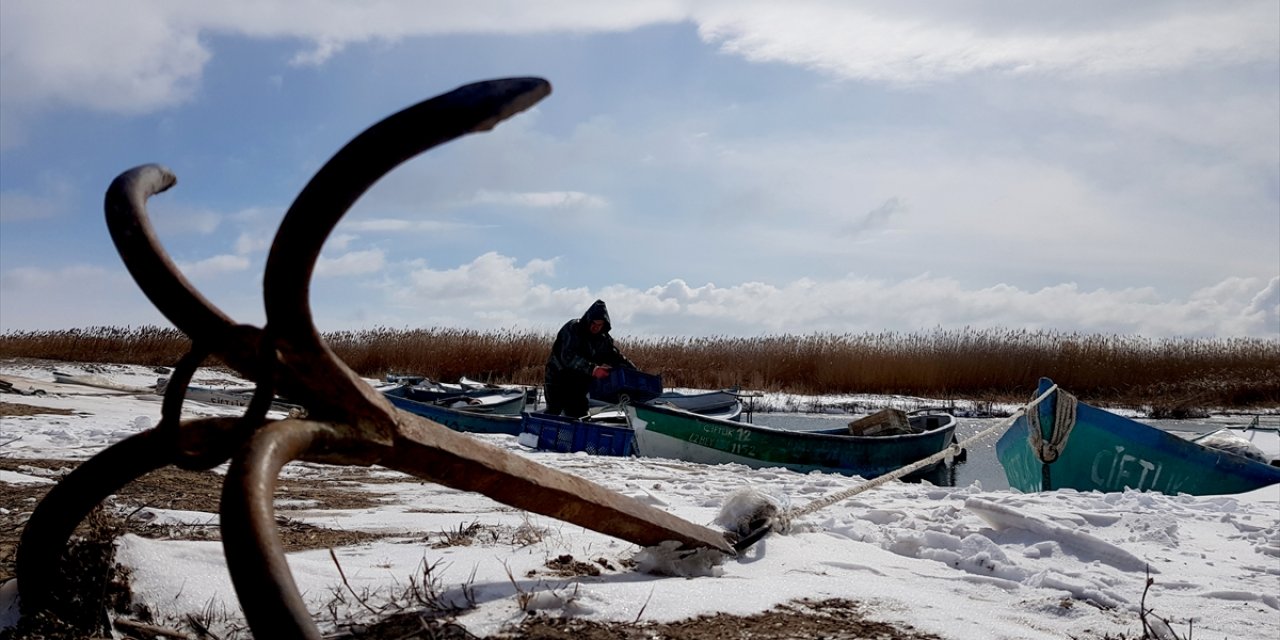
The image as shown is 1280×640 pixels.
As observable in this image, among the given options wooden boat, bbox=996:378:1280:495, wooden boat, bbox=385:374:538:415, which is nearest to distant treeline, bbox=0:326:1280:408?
wooden boat, bbox=385:374:538:415

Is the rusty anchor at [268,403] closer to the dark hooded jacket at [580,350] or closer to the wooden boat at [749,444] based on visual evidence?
the wooden boat at [749,444]

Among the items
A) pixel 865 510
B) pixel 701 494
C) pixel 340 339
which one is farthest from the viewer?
pixel 340 339

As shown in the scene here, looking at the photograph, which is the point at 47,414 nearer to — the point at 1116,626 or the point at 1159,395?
the point at 1116,626

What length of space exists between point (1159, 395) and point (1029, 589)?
19.3 metres

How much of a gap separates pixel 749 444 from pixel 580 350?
2.56 m

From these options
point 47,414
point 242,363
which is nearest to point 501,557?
point 242,363

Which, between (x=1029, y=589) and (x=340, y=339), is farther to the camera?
(x=340, y=339)

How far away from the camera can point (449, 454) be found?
1.72 m

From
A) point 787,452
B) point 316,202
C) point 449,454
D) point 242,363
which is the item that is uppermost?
point 316,202

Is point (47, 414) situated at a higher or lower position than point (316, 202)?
lower

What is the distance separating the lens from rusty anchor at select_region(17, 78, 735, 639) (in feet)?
3.74

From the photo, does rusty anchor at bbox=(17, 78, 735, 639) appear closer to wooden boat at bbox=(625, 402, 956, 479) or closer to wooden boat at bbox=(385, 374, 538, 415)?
wooden boat at bbox=(625, 402, 956, 479)

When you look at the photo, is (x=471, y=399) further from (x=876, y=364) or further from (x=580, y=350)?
(x=876, y=364)

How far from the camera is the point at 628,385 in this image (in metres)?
11.3
